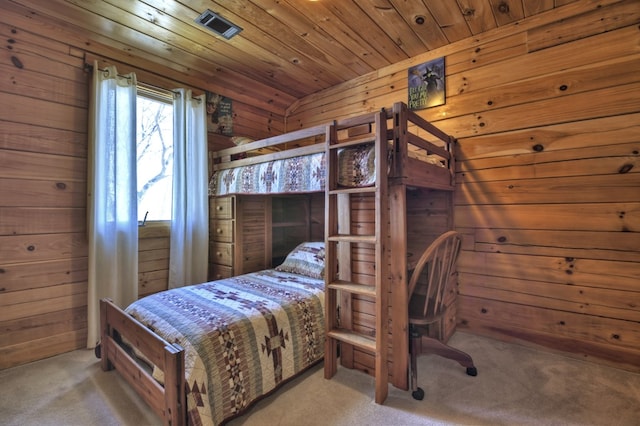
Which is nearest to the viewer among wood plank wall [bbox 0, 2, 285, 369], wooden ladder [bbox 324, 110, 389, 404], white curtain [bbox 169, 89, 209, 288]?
wooden ladder [bbox 324, 110, 389, 404]

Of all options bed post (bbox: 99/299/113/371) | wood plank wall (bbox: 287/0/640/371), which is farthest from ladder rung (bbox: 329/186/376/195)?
bed post (bbox: 99/299/113/371)

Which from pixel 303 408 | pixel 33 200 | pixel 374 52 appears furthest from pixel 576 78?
pixel 33 200

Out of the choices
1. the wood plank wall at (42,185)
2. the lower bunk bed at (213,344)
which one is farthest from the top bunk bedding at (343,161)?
the wood plank wall at (42,185)

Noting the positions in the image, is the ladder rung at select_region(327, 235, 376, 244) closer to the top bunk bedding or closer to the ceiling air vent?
the top bunk bedding

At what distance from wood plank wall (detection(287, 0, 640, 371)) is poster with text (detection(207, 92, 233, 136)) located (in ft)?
6.98

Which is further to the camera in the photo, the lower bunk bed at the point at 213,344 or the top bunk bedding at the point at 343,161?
the top bunk bedding at the point at 343,161

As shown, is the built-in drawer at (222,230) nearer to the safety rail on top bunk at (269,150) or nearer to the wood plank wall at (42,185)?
the safety rail on top bunk at (269,150)

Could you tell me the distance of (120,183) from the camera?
2.33m

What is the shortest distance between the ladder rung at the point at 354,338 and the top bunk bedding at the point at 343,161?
0.89m

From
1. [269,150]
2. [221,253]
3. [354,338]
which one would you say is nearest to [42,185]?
[221,253]

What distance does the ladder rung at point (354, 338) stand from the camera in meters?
1.61

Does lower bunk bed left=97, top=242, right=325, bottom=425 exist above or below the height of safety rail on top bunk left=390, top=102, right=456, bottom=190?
below

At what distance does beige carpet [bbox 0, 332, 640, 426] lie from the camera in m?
1.43

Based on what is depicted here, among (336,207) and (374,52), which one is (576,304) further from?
(374,52)
